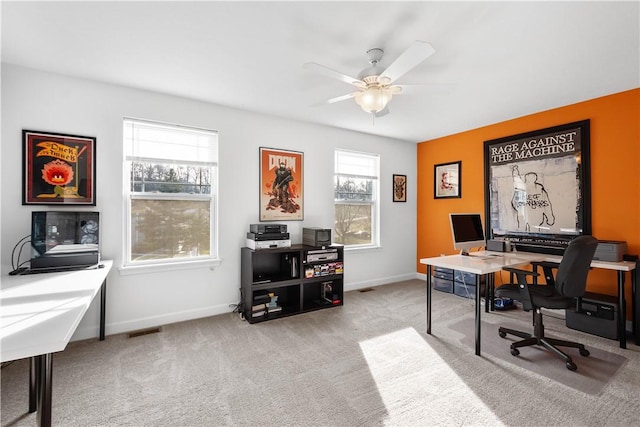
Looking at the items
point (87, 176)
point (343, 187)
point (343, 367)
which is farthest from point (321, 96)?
point (343, 367)

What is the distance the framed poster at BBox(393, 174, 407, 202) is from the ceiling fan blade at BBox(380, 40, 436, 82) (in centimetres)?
318

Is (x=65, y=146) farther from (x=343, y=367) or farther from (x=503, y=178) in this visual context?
(x=503, y=178)

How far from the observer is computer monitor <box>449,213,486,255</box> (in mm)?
3350

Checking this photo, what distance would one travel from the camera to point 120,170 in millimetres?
Result: 3051

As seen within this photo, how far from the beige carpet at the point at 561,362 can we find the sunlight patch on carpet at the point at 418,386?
1.89 ft

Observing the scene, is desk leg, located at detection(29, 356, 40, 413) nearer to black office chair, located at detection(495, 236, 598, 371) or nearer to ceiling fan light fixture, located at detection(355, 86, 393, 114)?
ceiling fan light fixture, located at detection(355, 86, 393, 114)

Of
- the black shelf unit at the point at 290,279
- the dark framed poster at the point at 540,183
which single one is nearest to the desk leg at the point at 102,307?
the black shelf unit at the point at 290,279

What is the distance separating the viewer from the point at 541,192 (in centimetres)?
378

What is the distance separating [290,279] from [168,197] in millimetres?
1724

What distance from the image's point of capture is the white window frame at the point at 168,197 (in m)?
3.13

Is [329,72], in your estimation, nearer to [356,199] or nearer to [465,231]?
[465,231]

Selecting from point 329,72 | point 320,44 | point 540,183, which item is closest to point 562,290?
point 540,183

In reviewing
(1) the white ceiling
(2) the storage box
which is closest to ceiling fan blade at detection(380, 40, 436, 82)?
(1) the white ceiling

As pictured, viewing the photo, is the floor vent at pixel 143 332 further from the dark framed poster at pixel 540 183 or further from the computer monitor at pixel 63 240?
the dark framed poster at pixel 540 183
